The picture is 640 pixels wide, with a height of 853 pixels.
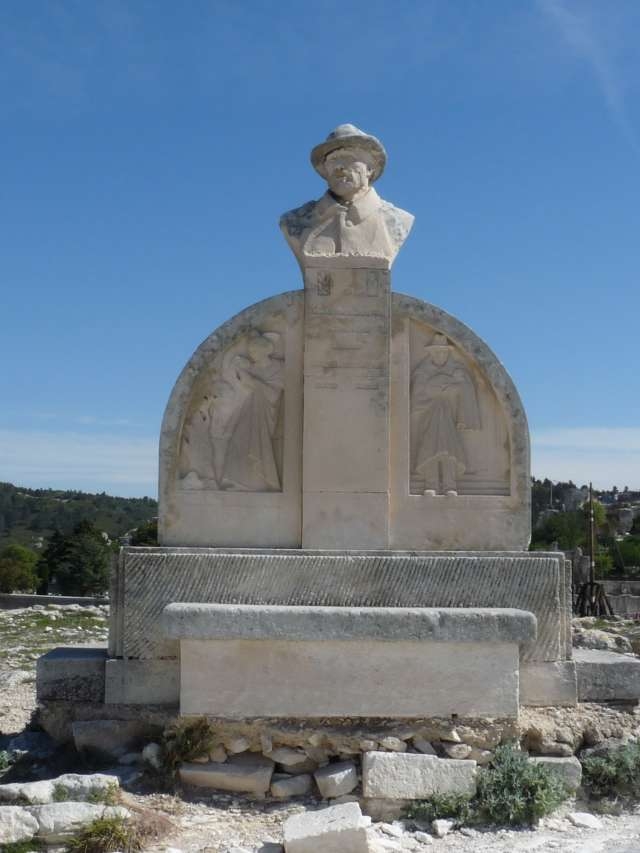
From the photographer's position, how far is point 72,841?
474 cm

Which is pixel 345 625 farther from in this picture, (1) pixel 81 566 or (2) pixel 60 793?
(1) pixel 81 566

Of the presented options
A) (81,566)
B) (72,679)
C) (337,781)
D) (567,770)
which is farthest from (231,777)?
(81,566)

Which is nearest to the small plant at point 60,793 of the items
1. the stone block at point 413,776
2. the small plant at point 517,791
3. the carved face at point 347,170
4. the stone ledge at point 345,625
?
the stone ledge at point 345,625

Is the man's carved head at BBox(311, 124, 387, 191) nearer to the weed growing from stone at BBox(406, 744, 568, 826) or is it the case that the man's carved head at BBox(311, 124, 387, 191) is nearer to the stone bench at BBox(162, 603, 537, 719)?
the stone bench at BBox(162, 603, 537, 719)

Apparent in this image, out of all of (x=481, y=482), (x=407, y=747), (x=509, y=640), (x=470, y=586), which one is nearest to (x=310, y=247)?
(x=481, y=482)

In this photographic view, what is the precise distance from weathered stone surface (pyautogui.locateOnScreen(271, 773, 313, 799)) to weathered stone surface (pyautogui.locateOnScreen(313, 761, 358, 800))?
89mm

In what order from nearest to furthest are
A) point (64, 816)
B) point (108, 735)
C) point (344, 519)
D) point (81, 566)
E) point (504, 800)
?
point (64, 816)
point (504, 800)
point (108, 735)
point (344, 519)
point (81, 566)

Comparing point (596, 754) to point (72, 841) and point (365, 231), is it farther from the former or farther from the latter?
point (365, 231)

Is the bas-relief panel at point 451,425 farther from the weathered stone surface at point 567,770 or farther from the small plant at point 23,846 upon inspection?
the small plant at point 23,846

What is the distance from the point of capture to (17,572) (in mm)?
36719

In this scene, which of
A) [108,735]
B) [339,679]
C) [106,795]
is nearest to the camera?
[106,795]

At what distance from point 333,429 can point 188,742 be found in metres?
2.37

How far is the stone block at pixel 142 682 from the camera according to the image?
20.3ft

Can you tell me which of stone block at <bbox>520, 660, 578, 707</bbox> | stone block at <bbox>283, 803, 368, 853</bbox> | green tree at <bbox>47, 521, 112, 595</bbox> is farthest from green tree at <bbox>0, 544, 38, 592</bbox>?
stone block at <bbox>283, 803, 368, 853</bbox>
